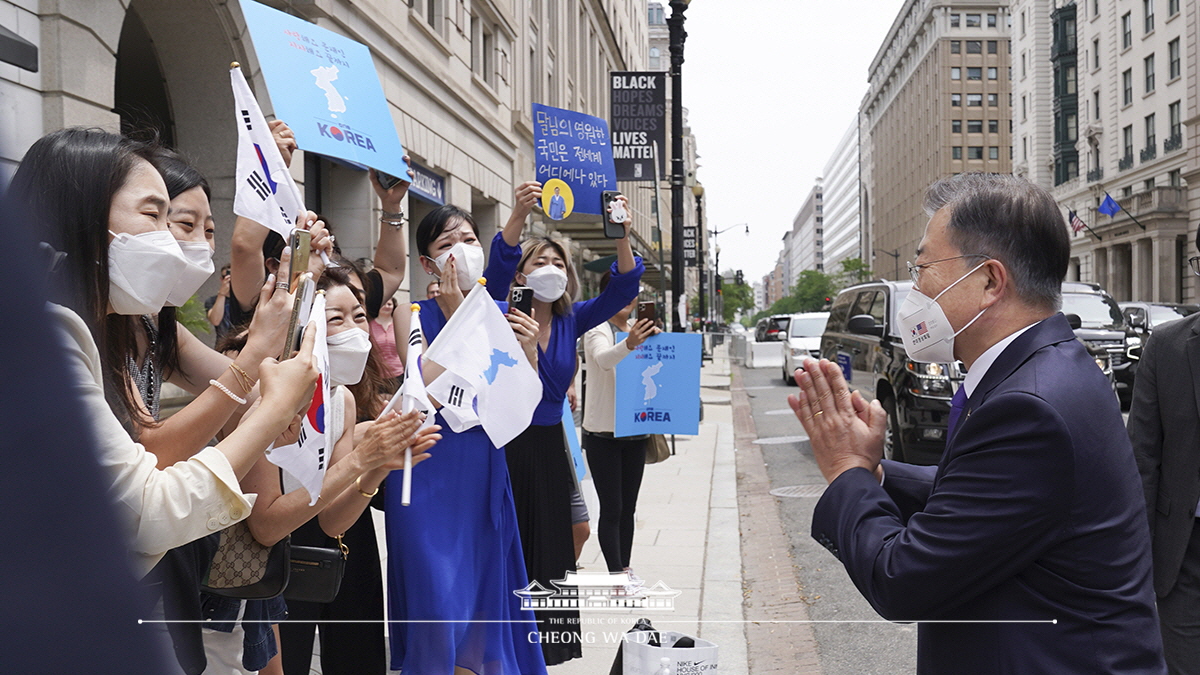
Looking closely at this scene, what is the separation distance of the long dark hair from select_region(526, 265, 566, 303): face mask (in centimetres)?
266

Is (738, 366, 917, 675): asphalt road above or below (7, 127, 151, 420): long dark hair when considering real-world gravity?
below

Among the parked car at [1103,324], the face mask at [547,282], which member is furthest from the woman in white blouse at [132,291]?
the parked car at [1103,324]

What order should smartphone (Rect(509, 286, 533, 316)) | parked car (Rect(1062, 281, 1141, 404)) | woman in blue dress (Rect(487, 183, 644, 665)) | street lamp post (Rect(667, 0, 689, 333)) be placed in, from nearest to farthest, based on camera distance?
1. smartphone (Rect(509, 286, 533, 316))
2. woman in blue dress (Rect(487, 183, 644, 665))
3. street lamp post (Rect(667, 0, 689, 333))
4. parked car (Rect(1062, 281, 1141, 404))

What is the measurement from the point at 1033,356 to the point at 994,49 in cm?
10954

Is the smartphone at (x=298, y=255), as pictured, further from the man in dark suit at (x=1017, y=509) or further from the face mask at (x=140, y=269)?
the man in dark suit at (x=1017, y=509)

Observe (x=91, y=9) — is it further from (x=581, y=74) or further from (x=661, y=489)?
(x=581, y=74)

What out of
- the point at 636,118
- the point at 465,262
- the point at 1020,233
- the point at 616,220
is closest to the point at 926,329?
the point at 1020,233

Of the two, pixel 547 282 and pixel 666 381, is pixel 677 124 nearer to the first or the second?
pixel 666 381

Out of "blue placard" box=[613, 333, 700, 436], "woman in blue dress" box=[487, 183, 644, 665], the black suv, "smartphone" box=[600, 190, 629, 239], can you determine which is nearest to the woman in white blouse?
"woman in blue dress" box=[487, 183, 644, 665]

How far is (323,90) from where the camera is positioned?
3.78m

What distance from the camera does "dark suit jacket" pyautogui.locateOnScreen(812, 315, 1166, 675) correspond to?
1.84 metres

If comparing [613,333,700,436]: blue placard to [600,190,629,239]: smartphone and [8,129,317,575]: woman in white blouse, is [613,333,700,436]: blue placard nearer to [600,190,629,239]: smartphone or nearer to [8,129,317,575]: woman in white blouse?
[600,190,629,239]: smartphone

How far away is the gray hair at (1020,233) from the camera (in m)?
2.14

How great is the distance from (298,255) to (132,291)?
543 mm
